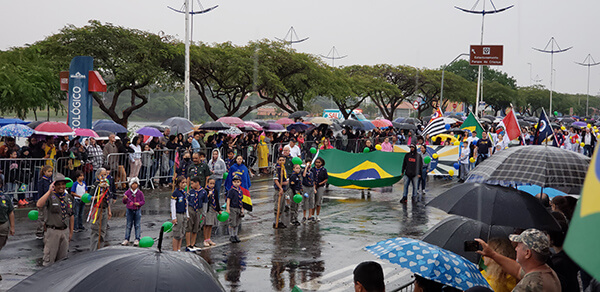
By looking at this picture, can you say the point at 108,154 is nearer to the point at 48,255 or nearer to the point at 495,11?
the point at 48,255

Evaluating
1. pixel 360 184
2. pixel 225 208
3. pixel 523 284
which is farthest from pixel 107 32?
pixel 523 284

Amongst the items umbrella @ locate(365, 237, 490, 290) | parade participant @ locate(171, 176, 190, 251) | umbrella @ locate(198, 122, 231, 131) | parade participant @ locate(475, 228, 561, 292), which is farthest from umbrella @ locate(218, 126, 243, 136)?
parade participant @ locate(475, 228, 561, 292)

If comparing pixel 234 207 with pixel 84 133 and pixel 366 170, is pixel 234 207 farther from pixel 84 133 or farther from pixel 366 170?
pixel 366 170

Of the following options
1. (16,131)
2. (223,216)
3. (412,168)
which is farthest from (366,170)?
(16,131)

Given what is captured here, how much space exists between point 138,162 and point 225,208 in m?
6.96

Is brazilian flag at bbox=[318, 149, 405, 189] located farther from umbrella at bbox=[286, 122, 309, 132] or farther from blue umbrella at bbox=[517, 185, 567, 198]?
blue umbrella at bbox=[517, 185, 567, 198]

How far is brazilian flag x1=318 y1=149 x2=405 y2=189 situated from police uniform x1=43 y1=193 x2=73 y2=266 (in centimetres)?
1117

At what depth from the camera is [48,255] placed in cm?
1044

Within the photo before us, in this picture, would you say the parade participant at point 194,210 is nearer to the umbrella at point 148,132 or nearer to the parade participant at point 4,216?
the parade participant at point 4,216

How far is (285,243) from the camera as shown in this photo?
1330 cm

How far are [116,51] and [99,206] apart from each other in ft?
70.0

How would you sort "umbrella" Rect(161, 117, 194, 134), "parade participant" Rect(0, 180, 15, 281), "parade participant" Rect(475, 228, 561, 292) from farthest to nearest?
"umbrella" Rect(161, 117, 194, 134) < "parade participant" Rect(0, 180, 15, 281) < "parade participant" Rect(475, 228, 561, 292)

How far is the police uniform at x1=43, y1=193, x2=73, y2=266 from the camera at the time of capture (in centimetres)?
1047

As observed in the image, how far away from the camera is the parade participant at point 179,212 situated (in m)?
11.9
